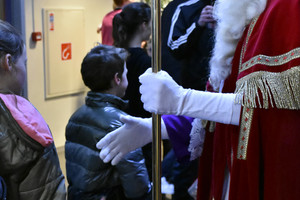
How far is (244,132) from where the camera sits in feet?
3.51

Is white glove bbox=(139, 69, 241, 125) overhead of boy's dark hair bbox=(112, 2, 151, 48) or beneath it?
beneath

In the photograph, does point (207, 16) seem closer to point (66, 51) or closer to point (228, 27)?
point (66, 51)

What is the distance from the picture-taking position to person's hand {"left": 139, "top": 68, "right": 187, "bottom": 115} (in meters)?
1.07

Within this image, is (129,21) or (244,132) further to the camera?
(129,21)

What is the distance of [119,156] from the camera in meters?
1.24

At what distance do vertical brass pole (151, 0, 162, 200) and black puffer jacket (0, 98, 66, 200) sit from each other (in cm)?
27

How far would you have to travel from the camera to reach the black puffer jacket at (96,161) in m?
1.37

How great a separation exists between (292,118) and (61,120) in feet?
2.53

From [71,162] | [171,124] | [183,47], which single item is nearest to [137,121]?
[171,124]

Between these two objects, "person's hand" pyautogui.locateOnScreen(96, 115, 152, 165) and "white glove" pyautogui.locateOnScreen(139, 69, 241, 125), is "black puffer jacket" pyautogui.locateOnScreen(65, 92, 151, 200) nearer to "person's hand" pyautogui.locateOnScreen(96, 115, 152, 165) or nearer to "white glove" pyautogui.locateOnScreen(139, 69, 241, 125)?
"person's hand" pyautogui.locateOnScreen(96, 115, 152, 165)

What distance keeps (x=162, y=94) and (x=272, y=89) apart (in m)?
0.24

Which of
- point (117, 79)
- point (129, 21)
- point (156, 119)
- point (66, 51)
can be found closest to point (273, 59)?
point (156, 119)

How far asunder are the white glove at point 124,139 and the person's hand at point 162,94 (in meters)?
0.17

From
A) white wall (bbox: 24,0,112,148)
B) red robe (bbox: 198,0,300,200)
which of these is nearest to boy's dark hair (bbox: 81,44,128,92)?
white wall (bbox: 24,0,112,148)
